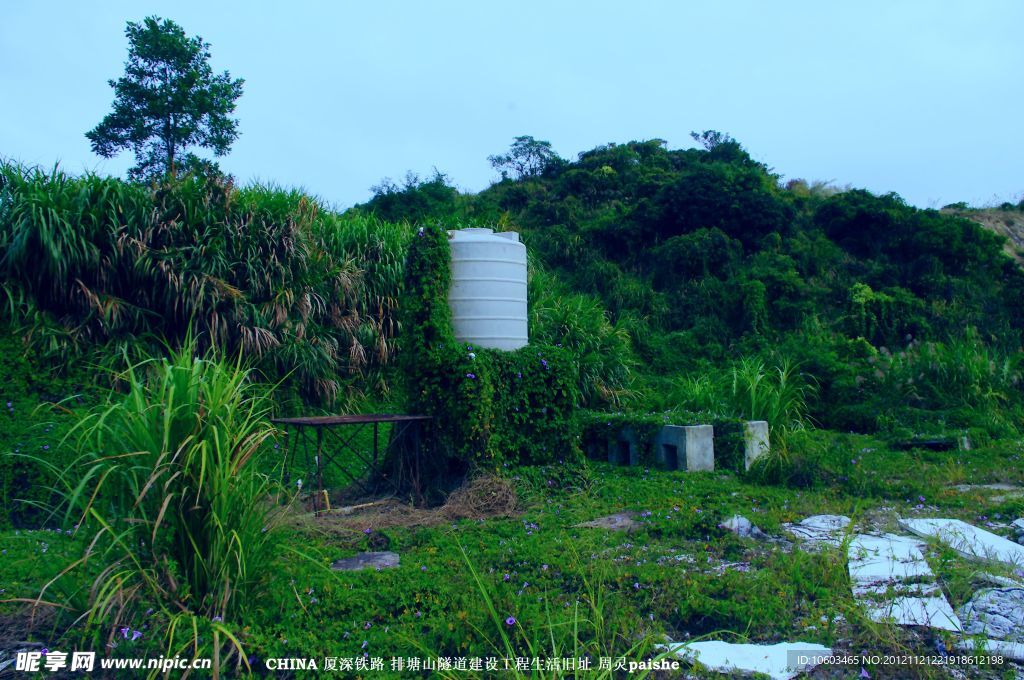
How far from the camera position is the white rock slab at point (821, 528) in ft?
14.2

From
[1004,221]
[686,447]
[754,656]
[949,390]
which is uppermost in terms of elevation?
[1004,221]

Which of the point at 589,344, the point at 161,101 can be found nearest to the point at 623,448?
the point at 589,344

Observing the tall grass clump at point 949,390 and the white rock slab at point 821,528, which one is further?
the tall grass clump at point 949,390

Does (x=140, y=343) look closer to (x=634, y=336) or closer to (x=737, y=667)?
(x=737, y=667)

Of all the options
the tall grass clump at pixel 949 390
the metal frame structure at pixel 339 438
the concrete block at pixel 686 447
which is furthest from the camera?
the tall grass clump at pixel 949 390

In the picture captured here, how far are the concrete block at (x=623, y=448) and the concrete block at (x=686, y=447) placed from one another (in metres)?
0.27

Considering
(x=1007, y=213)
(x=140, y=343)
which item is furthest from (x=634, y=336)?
(x=1007, y=213)

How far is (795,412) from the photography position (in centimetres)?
940

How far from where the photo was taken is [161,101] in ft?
60.7

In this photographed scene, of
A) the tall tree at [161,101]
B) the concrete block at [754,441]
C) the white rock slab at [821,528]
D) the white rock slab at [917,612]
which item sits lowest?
the white rock slab at [821,528]

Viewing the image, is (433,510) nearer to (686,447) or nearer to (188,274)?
(686,447)

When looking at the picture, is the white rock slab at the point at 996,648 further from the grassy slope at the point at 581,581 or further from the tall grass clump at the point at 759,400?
the tall grass clump at the point at 759,400

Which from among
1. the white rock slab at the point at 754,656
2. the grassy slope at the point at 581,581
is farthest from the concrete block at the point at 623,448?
the white rock slab at the point at 754,656

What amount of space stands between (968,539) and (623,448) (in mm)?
3703
